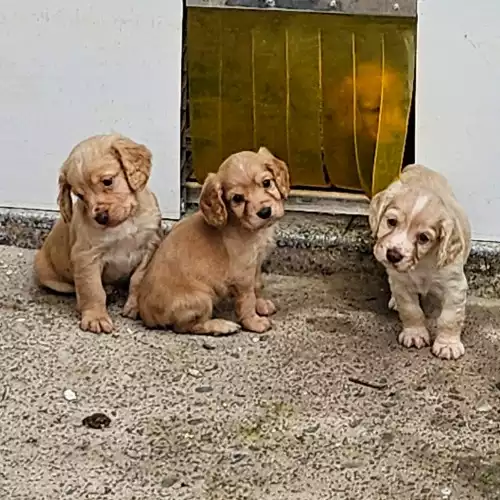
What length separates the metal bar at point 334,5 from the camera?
356 centimetres

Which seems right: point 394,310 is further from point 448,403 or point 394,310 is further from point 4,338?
point 4,338

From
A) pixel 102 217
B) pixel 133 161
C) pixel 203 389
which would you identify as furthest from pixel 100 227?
pixel 203 389

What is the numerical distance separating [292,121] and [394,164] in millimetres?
358

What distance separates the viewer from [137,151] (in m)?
3.29

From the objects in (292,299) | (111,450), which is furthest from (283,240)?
(111,450)

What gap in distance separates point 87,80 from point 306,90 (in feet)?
2.34

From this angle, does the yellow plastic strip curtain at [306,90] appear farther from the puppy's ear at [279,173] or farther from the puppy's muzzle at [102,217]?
the puppy's muzzle at [102,217]

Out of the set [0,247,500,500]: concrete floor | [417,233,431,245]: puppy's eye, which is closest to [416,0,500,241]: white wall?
[0,247,500,500]: concrete floor

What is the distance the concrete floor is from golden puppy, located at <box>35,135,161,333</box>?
0.28ft

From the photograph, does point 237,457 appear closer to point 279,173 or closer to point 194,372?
point 194,372

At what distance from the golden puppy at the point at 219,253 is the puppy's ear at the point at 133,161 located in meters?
0.19

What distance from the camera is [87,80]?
12.3 ft

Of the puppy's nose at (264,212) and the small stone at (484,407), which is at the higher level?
the puppy's nose at (264,212)

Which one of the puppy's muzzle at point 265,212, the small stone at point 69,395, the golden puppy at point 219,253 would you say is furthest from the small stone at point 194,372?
the puppy's muzzle at point 265,212
